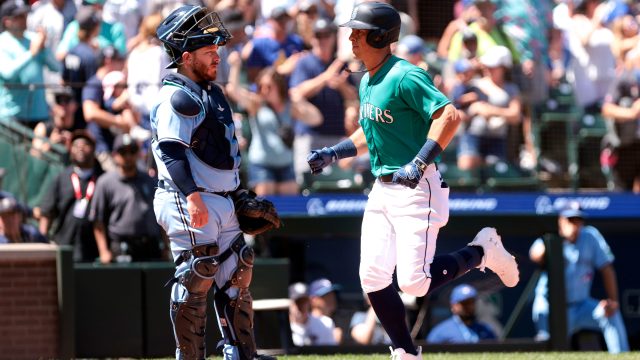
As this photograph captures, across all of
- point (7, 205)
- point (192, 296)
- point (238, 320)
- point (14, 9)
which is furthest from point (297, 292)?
point (192, 296)

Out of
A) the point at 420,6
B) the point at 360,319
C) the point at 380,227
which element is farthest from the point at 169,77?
the point at 420,6

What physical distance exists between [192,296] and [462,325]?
465cm

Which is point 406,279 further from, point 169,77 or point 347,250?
point 347,250

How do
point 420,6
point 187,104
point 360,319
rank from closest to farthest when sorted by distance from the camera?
1. point 187,104
2. point 360,319
3. point 420,6

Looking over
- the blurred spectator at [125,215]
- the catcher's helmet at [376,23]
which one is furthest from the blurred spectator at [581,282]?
the catcher's helmet at [376,23]

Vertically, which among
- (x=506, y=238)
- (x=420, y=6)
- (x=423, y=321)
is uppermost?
(x=420, y=6)

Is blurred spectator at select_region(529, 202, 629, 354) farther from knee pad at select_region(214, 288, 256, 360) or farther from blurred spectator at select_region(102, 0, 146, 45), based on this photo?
knee pad at select_region(214, 288, 256, 360)

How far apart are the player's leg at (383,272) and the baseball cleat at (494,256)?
0.59 meters

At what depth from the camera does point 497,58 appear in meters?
12.3

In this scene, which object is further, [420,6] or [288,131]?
[420,6]

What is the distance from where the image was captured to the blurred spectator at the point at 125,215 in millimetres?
9820

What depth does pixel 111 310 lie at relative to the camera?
9.03 m

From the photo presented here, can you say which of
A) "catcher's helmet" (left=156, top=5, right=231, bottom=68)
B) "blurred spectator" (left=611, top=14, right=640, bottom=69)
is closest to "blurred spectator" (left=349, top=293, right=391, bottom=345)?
"catcher's helmet" (left=156, top=5, right=231, bottom=68)

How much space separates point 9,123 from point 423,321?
4141 mm
